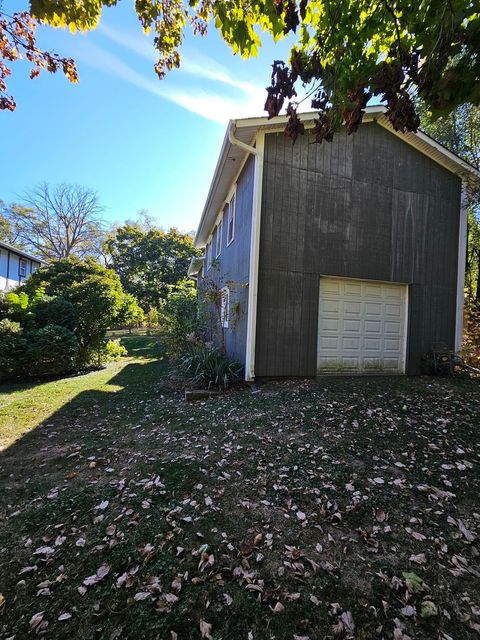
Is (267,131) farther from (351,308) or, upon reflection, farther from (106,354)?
(106,354)

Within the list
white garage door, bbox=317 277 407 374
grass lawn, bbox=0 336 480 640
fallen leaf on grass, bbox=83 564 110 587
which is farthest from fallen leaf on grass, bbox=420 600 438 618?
white garage door, bbox=317 277 407 374

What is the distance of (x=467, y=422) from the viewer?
4535 mm

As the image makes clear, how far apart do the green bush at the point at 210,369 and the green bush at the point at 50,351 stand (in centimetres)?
374

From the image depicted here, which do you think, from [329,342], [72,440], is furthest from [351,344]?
[72,440]

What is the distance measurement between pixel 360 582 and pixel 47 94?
12423mm

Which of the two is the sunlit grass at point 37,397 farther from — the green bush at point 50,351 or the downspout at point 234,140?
the downspout at point 234,140

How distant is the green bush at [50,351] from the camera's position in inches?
338

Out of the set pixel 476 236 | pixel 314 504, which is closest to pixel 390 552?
pixel 314 504

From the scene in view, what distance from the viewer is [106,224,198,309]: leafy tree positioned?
27281mm

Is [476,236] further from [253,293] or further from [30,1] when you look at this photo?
[30,1]

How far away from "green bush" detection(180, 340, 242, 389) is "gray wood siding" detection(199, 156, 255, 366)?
32 centimetres

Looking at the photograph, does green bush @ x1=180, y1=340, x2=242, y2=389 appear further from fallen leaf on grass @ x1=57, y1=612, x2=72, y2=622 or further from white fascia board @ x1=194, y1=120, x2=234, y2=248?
fallen leaf on grass @ x1=57, y1=612, x2=72, y2=622

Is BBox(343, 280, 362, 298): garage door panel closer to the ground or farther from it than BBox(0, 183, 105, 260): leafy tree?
closer to the ground

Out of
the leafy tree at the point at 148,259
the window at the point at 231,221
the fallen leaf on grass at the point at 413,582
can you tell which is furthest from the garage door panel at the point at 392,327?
the leafy tree at the point at 148,259
